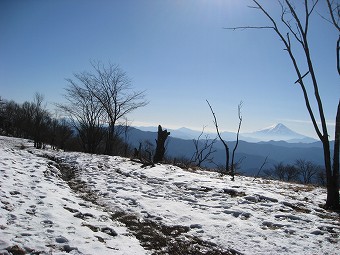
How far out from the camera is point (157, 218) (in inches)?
276

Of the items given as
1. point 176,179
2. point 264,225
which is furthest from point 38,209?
point 176,179

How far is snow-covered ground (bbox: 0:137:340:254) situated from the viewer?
5.04m

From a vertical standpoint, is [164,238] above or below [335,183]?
below

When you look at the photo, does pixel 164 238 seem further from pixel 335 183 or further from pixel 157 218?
pixel 335 183

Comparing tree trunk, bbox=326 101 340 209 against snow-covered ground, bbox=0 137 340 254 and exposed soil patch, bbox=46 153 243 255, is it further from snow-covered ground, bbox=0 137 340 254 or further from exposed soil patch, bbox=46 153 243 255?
exposed soil patch, bbox=46 153 243 255

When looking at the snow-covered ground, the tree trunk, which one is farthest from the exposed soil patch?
the tree trunk

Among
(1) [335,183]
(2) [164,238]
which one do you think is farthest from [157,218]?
(1) [335,183]

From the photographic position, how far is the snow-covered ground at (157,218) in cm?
504

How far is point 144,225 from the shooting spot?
21.5ft


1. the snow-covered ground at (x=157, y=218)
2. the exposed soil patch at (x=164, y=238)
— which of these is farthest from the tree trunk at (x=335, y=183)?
the exposed soil patch at (x=164, y=238)

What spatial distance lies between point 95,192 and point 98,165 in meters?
5.34

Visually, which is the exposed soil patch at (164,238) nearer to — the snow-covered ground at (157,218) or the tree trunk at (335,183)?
the snow-covered ground at (157,218)

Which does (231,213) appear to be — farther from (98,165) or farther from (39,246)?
(98,165)

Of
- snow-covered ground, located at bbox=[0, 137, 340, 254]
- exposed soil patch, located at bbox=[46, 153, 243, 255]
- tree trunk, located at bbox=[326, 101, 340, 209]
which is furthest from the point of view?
tree trunk, located at bbox=[326, 101, 340, 209]
